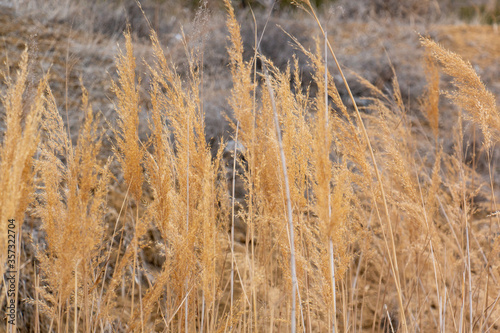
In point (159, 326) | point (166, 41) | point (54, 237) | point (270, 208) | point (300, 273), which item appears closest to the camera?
point (54, 237)

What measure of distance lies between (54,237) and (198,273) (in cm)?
52

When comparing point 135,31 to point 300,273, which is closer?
point 300,273

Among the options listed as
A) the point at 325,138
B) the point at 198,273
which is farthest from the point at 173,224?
the point at 325,138

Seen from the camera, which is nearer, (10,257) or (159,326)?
(10,257)

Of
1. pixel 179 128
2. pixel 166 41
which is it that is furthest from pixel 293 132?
pixel 166 41

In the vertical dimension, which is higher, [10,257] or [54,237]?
[54,237]

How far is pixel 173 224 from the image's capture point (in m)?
1.36

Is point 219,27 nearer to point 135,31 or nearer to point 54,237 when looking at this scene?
point 135,31

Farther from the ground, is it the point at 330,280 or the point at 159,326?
the point at 330,280

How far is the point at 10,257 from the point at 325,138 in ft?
3.72

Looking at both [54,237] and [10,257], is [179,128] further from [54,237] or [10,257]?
[10,257]

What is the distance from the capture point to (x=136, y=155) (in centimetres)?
120

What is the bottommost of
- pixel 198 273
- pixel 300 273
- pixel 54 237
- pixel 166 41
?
pixel 198 273

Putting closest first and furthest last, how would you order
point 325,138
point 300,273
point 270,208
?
point 325,138 < point 300,273 < point 270,208
